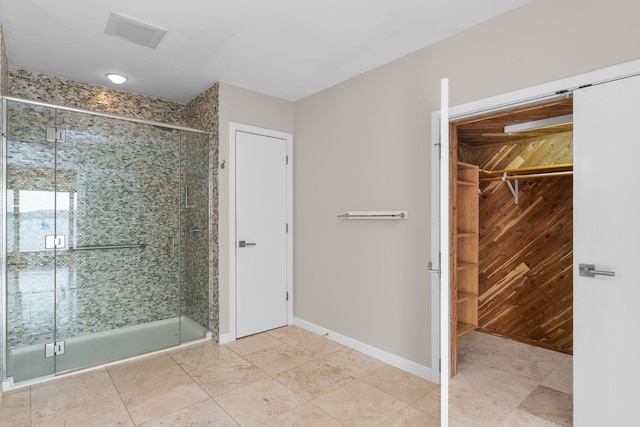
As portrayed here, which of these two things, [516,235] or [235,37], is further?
[516,235]

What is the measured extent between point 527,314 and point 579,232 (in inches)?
75.6

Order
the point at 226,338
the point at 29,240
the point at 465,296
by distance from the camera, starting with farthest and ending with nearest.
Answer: the point at 226,338
the point at 465,296
the point at 29,240

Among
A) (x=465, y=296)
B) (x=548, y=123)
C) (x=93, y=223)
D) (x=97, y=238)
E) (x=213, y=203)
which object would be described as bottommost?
(x=465, y=296)

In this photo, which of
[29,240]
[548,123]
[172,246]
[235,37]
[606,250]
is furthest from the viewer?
[172,246]

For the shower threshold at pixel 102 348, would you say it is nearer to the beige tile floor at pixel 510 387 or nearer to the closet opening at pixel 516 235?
the beige tile floor at pixel 510 387

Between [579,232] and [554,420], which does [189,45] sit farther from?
[554,420]

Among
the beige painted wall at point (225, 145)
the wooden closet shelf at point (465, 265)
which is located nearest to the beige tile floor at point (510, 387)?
the wooden closet shelf at point (465, 265)

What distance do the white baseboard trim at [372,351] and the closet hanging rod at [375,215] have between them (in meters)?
1.17

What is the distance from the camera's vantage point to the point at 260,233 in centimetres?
363

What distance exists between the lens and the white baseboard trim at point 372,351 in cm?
262

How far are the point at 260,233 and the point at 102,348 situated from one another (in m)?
1.77

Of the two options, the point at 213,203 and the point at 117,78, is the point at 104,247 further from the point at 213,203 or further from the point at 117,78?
the point at 117,78

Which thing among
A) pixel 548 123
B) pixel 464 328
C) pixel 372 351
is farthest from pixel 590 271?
pixel 372 351

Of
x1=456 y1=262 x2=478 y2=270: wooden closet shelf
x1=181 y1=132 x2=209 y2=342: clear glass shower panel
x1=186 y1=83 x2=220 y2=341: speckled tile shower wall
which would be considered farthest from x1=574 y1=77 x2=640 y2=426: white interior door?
x1=181 y1=132 x2=209 y2=342: clear glass shower panel
